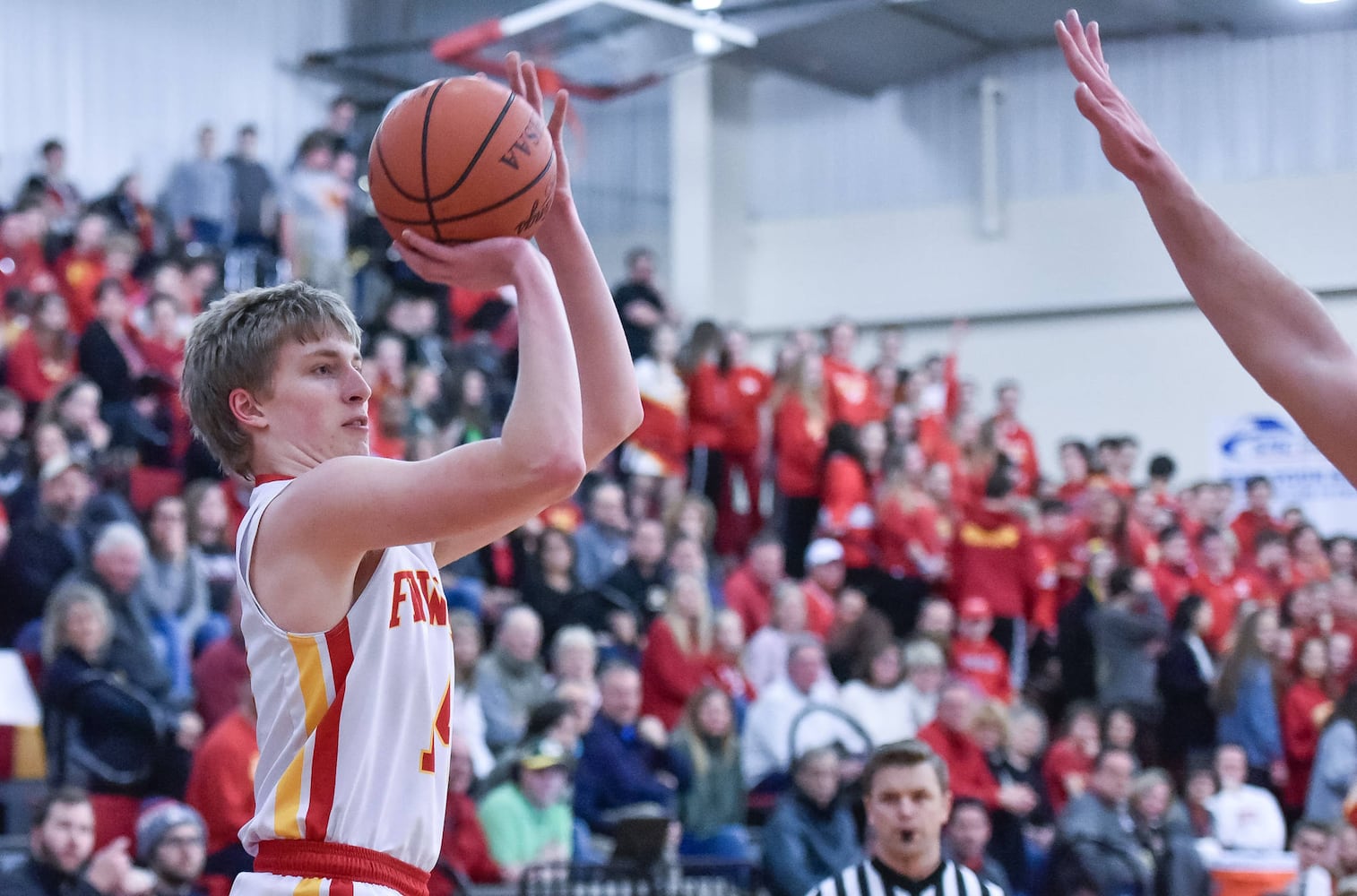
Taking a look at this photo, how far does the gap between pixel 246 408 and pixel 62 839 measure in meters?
4.05

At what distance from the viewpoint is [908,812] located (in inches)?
191

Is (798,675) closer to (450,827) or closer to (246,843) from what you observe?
(450,827)

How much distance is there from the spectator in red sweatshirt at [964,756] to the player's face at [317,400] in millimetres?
6770

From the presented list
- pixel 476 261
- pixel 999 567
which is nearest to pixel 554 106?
pixel 476 261

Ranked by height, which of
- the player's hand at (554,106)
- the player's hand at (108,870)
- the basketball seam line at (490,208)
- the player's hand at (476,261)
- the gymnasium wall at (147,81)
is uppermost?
the gymnasium wall at (147,81)

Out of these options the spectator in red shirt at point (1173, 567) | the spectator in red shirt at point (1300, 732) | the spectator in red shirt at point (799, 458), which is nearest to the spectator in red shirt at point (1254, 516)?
the spectator in red shirt at point (1173, 567)

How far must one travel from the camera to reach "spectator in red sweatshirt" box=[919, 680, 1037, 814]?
9203mm

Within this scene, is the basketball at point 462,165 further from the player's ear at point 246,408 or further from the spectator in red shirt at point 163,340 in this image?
the spectator in red shirt at point 163,340

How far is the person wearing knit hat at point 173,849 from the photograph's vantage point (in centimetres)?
649

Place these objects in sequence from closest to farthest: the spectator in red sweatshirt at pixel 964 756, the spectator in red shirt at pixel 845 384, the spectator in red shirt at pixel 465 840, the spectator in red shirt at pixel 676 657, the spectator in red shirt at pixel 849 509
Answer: the spectator in red shirt at pixel 465 840, the spectator in red sweatshirt at pixel 964 756, the spectator in red shirt at pixel 676 657, the spectator in red shirt at pixel 849 509, the spectator in red shirt at pixel 845 384

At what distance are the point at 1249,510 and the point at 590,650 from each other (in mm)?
7220

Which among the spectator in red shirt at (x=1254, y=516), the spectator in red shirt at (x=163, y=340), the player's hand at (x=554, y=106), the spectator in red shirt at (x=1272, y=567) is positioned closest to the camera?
the player's hand at (x=554, y=106)

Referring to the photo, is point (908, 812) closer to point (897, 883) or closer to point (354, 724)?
point (897, 883)

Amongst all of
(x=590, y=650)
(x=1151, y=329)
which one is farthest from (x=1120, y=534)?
(x=1151, y=329)
